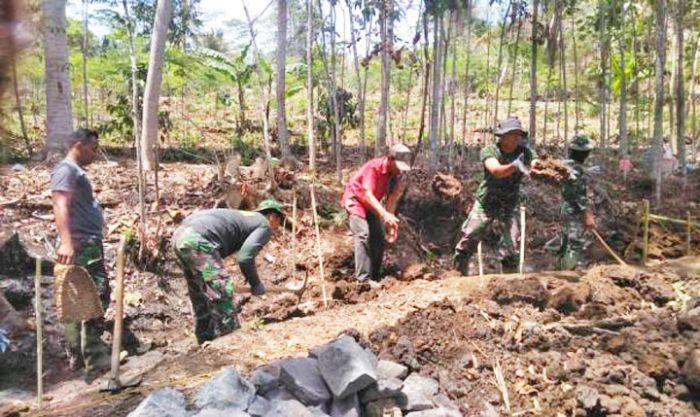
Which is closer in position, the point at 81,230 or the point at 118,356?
the point at 118,356

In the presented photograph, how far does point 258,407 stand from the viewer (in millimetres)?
3002

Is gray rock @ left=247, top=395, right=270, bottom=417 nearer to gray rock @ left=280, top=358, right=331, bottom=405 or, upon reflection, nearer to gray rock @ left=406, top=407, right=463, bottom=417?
gray rock @ left=280, top=358, right=331, bottom=405

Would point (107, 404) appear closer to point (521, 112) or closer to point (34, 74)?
point (34, 74)

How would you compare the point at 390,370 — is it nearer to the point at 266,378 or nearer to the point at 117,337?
the point at 266,378

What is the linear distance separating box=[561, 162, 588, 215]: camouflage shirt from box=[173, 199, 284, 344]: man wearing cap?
3.15 m

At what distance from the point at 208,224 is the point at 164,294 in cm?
223

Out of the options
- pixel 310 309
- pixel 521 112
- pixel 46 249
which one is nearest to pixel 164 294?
pixel 46 249

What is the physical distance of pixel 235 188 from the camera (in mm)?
7281

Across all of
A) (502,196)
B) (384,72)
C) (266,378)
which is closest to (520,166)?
(502,196)

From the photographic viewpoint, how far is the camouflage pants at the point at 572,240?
6.00m

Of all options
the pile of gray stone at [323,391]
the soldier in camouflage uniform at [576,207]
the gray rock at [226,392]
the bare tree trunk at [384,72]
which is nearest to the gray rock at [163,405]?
the pile of gray stone at [323,391]

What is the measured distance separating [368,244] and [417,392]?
2649mm

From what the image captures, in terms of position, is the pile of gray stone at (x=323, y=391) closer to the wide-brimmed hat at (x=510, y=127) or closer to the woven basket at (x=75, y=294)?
the woven basket at (x=75, y=294)

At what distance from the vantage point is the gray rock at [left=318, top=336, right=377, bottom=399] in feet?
10.4
